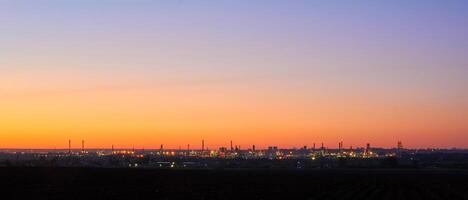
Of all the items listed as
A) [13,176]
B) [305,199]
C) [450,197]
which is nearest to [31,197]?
[305,199]

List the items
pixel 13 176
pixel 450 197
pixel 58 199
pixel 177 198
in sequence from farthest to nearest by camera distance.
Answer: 1. pixel 13 176
2. pixel 450 197
3. pixel 177 198
4. pixel 58 199

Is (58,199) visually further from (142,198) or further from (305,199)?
(305,199)

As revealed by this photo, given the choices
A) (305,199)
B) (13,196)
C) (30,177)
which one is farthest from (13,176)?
(305,199)

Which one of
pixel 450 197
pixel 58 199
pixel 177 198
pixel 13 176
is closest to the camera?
pixel 58 199

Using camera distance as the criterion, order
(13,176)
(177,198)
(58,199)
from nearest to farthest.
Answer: (58,199) < (177,198) < (13,176)

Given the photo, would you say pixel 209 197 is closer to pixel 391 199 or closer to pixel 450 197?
pixel 391 199

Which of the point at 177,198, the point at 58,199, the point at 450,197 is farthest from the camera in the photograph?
the point at 450,197

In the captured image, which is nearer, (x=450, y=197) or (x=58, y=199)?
(x=58, y=199)

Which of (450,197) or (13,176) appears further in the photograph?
(13,176)
